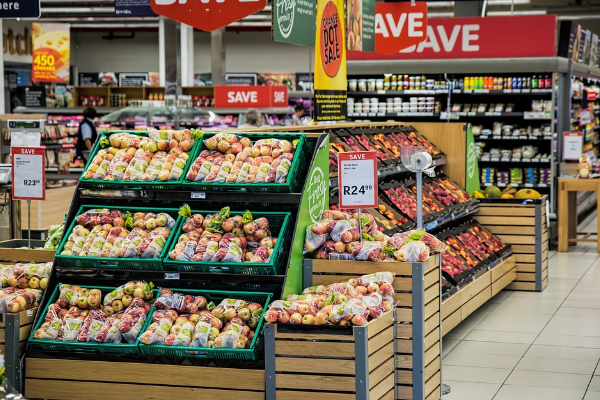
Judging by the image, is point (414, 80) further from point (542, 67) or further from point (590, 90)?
point (590, 90)

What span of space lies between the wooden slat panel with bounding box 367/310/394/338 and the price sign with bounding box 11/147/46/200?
2433mm

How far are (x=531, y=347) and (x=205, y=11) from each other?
3.36 m

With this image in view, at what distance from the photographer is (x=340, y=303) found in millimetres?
4066

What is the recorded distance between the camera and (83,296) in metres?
4.32

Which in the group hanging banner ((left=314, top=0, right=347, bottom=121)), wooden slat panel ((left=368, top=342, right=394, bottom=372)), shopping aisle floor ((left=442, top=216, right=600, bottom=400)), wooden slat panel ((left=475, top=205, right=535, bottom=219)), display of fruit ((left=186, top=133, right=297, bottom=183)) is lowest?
shopping aisle floor ((left=442, top=216, right=600, bottom=400))

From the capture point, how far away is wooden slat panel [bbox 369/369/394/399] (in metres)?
3.92

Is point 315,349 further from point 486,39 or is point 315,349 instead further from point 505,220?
point 486,39

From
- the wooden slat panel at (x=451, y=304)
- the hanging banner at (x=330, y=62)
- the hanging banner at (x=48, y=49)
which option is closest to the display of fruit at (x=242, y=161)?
the wooden slat panel at (x=451, y=304)

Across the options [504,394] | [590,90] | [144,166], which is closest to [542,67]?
[590,90]

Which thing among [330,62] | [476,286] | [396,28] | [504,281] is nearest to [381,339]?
[476,286]

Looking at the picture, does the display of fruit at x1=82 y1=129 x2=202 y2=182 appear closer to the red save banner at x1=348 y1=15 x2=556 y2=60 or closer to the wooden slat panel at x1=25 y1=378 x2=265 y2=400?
the wooden slat panel at x1=25 y1=378 x2=265 y2=400

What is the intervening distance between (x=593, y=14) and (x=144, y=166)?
75.4 ft

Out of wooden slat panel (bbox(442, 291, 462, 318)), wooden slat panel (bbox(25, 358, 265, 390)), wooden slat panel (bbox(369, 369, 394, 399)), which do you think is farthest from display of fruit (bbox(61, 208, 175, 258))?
wooden slat panel (bbox(442, 291, 462, 318))

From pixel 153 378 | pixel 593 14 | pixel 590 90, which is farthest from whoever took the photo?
pixel 593 14
